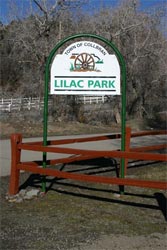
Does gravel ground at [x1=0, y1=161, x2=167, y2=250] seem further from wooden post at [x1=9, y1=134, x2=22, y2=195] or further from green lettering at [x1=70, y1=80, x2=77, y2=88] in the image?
green lettering at [x1=70, y1=80, x2=77, y2=88]

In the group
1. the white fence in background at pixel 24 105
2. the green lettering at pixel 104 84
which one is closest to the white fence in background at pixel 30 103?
the white fence in background at pixel 24 105

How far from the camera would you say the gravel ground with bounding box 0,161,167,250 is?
16.8ft

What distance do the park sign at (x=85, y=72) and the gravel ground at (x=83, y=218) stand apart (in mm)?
1768

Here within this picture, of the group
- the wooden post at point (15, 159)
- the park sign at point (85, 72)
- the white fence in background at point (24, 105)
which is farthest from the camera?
the white fence in background at point (24, 105)

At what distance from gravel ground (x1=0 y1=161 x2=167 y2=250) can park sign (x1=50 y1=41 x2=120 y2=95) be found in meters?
1.77

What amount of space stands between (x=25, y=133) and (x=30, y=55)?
967 cm

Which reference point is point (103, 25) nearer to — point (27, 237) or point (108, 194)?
point (108, 194)

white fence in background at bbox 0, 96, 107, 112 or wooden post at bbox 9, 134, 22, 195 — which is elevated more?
white fence in background at bbox 0, 96, 107, 112

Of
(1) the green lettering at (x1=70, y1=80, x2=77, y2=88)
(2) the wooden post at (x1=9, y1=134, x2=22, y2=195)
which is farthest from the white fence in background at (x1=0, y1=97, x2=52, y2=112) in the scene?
(2) the wooden post at (x1=9, y1=134, x2=22, y2=195)

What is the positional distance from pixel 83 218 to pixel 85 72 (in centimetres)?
262

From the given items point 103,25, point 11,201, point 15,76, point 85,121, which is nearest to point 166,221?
point 11,201

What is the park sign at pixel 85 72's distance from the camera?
25.2ft

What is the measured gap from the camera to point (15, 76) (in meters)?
→ 46.7

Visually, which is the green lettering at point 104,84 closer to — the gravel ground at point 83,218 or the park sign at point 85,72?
the park sign at point 85,72
